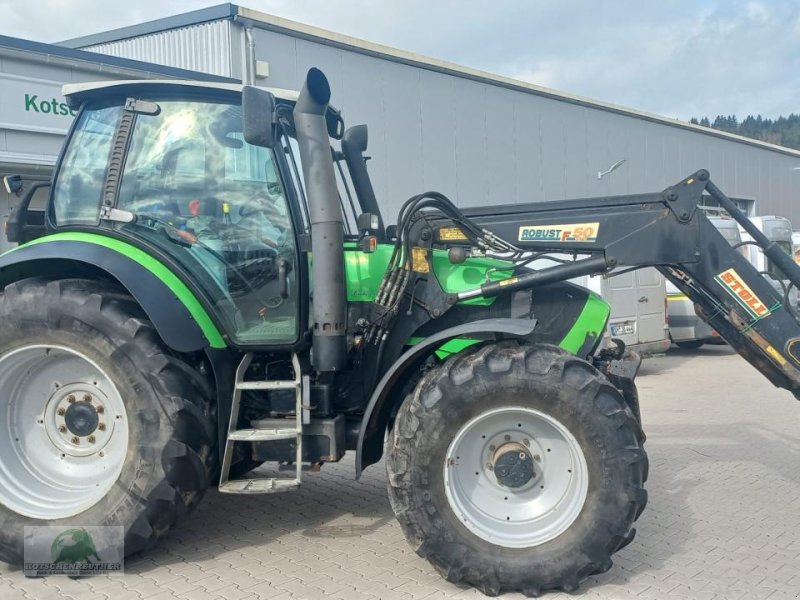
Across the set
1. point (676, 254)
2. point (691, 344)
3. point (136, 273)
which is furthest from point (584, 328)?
point (691, 344)

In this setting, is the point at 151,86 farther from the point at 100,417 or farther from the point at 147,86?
the point at 100,417

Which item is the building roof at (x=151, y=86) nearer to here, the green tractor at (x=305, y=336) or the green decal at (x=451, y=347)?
the green tractor at (x=305, y=336)

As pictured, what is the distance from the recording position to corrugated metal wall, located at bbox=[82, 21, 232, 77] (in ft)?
41.8

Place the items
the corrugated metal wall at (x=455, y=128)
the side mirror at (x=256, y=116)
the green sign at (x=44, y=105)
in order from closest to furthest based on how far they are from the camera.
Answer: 1. the side mirror at (x=256, y=116)
2. the green sign at (x=44, y=105)
3. the corrugated metal wall at (x=455, y=128)

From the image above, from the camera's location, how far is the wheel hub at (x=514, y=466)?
4074 mm

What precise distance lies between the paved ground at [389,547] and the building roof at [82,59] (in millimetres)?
6747

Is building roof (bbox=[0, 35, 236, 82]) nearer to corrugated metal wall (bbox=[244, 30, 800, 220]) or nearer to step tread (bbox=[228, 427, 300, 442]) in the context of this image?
corrugated metal wall (bbox=[244, 30, 800, 220])

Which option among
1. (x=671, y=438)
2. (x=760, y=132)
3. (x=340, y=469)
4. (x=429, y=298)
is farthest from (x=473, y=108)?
(x=760, y=132)

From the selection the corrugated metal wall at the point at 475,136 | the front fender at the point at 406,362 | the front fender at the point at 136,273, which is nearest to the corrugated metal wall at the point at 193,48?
the corrugated metal wall at the point at 475,136

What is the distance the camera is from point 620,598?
152 inches

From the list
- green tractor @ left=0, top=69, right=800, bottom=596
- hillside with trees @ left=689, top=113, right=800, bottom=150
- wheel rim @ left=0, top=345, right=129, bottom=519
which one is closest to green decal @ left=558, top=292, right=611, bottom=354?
green tractor @ left=0, top=69, right=800, bottom=596

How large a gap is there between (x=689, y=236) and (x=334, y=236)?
196 cm

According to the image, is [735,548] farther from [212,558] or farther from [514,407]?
[212,558]

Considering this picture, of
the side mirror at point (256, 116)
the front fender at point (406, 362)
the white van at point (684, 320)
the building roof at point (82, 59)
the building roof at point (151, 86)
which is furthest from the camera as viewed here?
the white van at point (684, 320)
